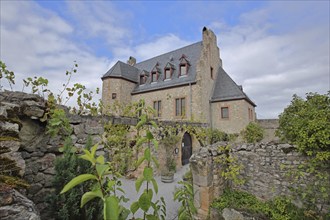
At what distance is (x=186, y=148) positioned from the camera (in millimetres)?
12742

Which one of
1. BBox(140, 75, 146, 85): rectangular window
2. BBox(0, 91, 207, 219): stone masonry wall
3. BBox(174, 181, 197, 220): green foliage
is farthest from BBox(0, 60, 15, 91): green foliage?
BBox(140, 75, 146, 85): rectangular window

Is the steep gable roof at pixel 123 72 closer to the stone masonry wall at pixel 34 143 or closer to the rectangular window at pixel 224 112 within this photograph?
the rectangular window at pixel 224 112

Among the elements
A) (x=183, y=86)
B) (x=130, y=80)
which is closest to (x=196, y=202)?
(x=183, y=86)

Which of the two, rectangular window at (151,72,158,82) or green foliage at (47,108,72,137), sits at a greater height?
rectangular window at (151,72,158,82)

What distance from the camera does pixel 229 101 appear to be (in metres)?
13.8

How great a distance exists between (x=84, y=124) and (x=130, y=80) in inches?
567

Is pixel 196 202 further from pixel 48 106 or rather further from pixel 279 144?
pixel 48 106

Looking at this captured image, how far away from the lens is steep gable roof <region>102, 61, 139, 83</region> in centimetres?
1615

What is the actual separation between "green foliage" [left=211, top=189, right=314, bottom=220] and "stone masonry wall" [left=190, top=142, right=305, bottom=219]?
200 mm

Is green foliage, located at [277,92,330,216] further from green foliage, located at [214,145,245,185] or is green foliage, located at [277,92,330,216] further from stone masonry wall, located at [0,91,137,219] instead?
stone masonry wall, located at [0,91,137,219]

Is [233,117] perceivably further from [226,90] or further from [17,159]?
[17,159]

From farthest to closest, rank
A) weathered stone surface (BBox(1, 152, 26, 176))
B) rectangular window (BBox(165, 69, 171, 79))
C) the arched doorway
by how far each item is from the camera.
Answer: rectangular window (BBox(165, 69, 171, 79)) → the arched doorway → weathered stone surface (BBox(1, 152, 26, 176))

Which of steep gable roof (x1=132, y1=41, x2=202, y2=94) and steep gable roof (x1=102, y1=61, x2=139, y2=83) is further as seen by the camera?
steep gable roof (x1=102, y1=61, x2=139, y2=83)

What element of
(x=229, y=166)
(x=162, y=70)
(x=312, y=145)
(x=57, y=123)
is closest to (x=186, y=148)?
(x=229, y=166)
